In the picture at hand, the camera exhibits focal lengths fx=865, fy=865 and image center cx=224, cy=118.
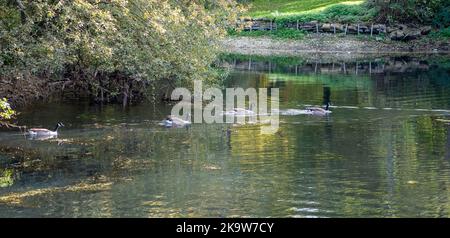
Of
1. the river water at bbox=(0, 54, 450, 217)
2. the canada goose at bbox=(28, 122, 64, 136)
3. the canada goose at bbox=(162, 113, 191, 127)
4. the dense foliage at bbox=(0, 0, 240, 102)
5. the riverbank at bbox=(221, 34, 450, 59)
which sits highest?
the riverbank at bbox=(221, 34, 450, 59)

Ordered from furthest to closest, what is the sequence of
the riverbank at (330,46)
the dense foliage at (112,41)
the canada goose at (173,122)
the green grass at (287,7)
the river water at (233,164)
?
the green grass at (287,7)
the riverbank at (330,46)
the canada goose at (173,122)
the dense foliage at (112,41)
the river water at (233,164)

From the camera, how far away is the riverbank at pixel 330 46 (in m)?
82.2

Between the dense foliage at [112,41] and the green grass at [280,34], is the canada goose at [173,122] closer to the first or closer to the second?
the dense foliage at [112,41]

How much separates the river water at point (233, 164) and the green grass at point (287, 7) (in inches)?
2040

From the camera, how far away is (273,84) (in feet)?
180

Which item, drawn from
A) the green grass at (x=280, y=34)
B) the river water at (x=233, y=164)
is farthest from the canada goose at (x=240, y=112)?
the green grass at (x=280, y=34)

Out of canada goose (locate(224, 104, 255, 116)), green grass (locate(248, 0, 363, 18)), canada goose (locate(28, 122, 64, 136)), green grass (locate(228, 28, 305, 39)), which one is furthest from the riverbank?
canada goose (locate(28, 122, 64, 136))

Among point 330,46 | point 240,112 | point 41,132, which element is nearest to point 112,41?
point 41,132

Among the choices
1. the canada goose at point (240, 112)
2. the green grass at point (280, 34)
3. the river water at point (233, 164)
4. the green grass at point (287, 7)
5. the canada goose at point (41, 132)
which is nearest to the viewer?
the river water at point (233, 164)

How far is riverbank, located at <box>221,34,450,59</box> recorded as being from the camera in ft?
270

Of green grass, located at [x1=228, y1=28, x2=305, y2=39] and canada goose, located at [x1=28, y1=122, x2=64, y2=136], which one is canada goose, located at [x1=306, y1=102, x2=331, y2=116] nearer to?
canada goose, located at [x1=28, y1=122, x2=64, y2=136]

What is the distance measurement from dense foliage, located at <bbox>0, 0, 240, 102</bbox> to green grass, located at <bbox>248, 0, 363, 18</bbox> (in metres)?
51.4

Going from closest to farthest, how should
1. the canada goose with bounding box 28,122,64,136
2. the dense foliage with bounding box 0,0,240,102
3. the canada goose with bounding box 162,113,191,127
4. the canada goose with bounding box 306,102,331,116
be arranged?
the dense foliage with bounding box 0,0,240,102, the canada goose with bounding box 28,122,64,136, the canada goose with bounding box 162,113,191,127, the canada goose with bounding box 306,102,331,116
